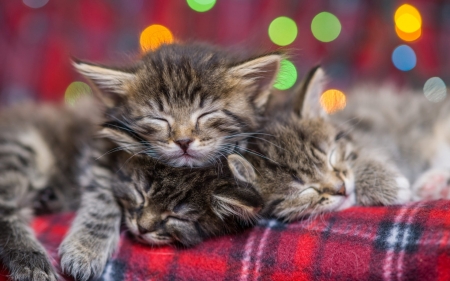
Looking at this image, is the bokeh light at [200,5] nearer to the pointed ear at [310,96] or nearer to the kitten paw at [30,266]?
the pointed ear at [310,96]

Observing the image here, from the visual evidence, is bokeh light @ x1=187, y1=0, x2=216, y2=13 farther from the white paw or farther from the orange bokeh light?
the white paw

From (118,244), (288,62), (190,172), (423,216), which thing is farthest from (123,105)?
(423,216)

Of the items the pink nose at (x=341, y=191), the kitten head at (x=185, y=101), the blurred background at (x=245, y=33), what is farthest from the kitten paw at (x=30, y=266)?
the blurred background at (x=245, y=33)

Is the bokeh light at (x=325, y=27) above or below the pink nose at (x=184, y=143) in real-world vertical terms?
above

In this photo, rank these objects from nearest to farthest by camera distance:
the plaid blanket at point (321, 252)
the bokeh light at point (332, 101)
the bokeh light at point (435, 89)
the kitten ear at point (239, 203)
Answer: the plaid blanket at point (321, 252)
the kitten ear at point (239, 203)
the bokeh light at point (332, 101)
the bokeh light at point (435, 89)

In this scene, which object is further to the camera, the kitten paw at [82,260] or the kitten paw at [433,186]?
the kitten paw at [433,186]

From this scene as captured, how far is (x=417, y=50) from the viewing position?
2.45 metres

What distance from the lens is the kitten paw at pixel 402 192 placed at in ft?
4.57

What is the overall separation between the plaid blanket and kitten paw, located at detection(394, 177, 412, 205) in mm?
97

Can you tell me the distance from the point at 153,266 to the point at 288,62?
0.80 metres

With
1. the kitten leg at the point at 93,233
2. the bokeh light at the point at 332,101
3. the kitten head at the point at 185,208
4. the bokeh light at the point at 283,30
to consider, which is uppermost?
the bokeh light at the point at 283,30

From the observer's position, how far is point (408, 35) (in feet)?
7.97

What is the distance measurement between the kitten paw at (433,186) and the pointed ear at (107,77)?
1045 millimetres

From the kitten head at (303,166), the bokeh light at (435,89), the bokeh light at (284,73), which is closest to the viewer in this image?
the kitten head at (303,166)
